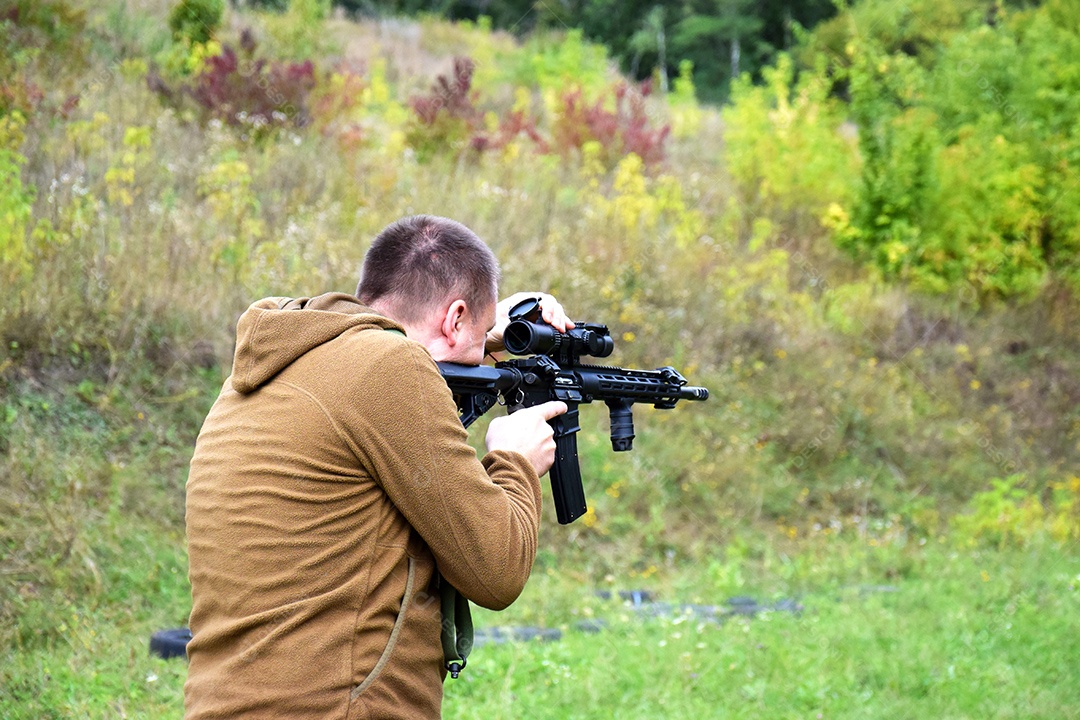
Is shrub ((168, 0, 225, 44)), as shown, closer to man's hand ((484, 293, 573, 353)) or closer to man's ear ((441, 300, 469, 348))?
man's hand ((484, 293, 573, 353))

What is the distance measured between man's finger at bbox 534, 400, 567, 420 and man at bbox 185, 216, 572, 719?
1.63 ft

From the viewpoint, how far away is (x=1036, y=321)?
514 inches

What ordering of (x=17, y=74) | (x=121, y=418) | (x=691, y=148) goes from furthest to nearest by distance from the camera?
(x=691, y=148)
(x=17, y=74)
(x=121, y=418)

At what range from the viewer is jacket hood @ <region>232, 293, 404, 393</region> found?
2268mm

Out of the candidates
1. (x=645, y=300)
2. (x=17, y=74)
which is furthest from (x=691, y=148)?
(x=17, y=74)

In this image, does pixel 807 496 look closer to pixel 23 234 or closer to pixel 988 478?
pixel 988 478

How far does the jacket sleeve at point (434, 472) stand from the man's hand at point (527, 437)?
0.33m

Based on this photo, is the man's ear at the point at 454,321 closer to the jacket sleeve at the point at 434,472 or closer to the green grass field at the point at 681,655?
the jacket sleeve at the point at 434,472

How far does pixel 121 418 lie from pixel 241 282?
1438mm

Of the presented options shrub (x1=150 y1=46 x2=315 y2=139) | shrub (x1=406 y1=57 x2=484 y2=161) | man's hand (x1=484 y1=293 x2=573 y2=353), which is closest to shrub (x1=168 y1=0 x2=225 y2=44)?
shrub (x1=150 y1=46 x2=315 y2=139)

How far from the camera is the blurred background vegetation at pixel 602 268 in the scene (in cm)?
657

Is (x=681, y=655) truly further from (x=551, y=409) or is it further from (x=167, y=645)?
(x=551, y=409)

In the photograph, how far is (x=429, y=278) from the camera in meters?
2.52

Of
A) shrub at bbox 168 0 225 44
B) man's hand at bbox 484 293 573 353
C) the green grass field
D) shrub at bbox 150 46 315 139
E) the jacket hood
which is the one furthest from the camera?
shrub at bbox 168 0 225 44
